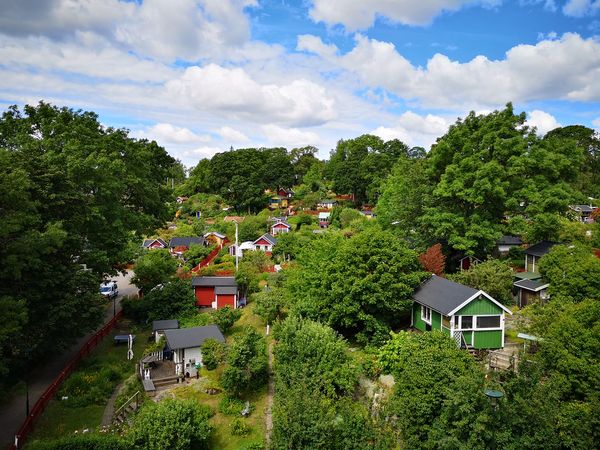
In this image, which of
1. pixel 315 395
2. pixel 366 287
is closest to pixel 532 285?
pixel 366 287

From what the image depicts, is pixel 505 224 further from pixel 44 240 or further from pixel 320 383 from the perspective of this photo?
pixel 44 240

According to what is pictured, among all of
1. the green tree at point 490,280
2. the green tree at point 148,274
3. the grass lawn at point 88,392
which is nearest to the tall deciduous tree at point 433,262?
the green tree at point 490,280

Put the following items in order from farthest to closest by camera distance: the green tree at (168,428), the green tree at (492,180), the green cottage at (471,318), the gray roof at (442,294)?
1. the green tree at (492,180)
2. the gray roof at (442,294)
3. the green cottage at (471,318)
4. the green tree at (168,428)

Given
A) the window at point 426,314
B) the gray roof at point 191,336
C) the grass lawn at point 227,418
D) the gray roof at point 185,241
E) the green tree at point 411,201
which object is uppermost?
the green tree at point 411,201

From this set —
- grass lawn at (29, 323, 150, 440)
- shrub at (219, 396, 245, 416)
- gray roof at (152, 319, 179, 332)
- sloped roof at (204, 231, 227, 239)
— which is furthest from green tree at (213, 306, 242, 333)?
sloped roof at (204, 231, 227, 239)

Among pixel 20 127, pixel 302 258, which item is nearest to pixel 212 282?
pixel 302 258

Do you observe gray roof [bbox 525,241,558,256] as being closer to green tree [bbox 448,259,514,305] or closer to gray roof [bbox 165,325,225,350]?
green tree [bbox 448,259,514,305]

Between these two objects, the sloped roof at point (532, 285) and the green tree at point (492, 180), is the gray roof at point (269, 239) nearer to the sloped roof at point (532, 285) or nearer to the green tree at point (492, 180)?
the green tree at point (492, 180)
